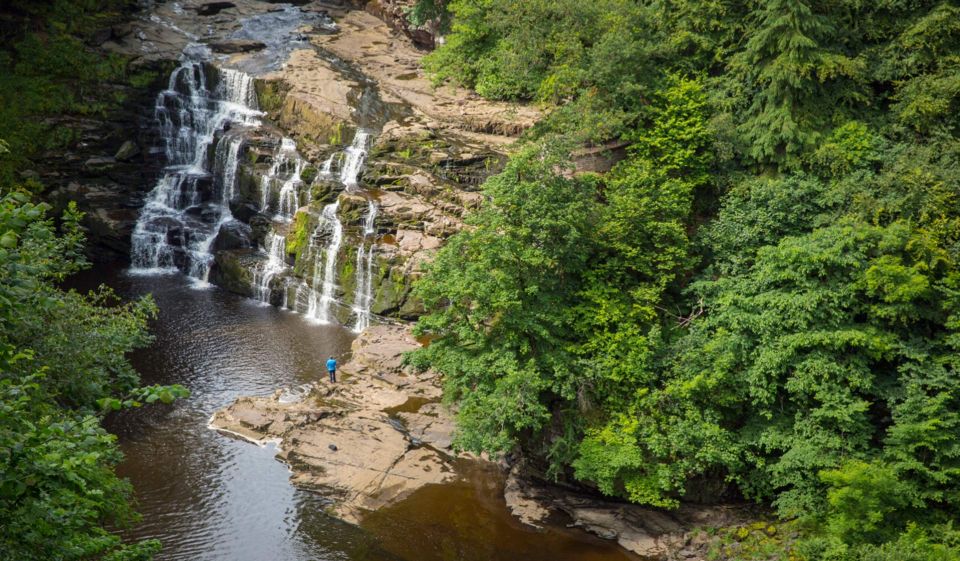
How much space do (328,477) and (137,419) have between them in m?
9.20

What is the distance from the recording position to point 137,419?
30328mm

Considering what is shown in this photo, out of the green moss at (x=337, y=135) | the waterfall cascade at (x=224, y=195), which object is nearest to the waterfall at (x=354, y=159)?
the waterfall cascade at (x=224, y=195)

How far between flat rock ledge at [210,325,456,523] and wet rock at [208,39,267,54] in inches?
1111

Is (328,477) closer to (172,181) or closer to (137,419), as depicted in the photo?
(137,419)

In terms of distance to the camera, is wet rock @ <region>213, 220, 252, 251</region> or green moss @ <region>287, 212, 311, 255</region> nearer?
green moss @ <region>287, 212, 311, 255</region>

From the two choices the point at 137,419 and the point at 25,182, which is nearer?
the point at 137,419

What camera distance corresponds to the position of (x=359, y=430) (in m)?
29.4

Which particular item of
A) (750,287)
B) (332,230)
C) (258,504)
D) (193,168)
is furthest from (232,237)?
(750,287)

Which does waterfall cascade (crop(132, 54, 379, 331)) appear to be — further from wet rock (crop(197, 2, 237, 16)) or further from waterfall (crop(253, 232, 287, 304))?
wet rock (crop(197, 2, 237, 16))

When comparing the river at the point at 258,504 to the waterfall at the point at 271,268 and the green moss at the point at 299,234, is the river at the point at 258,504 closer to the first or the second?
the waterfall at the point at 271,268

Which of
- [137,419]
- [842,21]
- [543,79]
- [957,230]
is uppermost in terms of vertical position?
[842,21]

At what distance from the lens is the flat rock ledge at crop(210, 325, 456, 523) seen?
2670cm

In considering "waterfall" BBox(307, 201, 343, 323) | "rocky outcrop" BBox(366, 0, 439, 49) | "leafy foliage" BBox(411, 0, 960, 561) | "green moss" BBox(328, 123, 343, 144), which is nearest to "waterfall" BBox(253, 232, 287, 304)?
"waterfall" BBox(307, 201, 343, 323)

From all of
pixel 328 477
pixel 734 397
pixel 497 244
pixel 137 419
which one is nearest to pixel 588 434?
pixel 734 397
